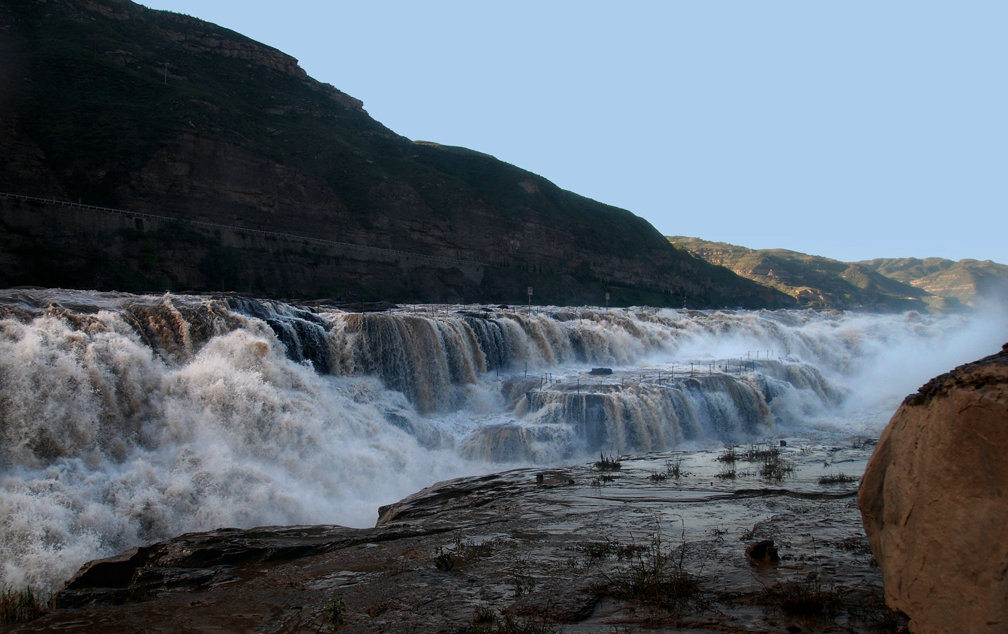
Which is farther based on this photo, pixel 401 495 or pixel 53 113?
pixel 53 113

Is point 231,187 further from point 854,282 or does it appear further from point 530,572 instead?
point 854,282

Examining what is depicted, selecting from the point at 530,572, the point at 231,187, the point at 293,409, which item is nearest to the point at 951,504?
the point at 530,572

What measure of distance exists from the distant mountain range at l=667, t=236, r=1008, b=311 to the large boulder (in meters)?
106

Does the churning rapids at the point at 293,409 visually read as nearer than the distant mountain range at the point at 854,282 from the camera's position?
Yes

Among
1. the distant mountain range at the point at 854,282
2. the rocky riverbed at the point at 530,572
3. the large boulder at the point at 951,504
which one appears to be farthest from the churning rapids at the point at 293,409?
the distant mountain range at the point at 854,282

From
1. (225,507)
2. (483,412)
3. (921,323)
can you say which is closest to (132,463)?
(225,507)

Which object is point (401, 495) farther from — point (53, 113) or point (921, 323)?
point (921, 323)

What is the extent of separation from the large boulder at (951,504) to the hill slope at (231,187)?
31684 mm

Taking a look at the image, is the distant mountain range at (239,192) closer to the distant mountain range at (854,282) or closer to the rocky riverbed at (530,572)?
the rocky riverbed at (530,572)

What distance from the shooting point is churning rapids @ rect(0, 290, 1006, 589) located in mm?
9219

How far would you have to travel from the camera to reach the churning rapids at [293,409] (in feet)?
30.2

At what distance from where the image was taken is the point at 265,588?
5.54 meters

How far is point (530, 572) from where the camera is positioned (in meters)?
5.33

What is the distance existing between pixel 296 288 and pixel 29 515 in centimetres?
3599
